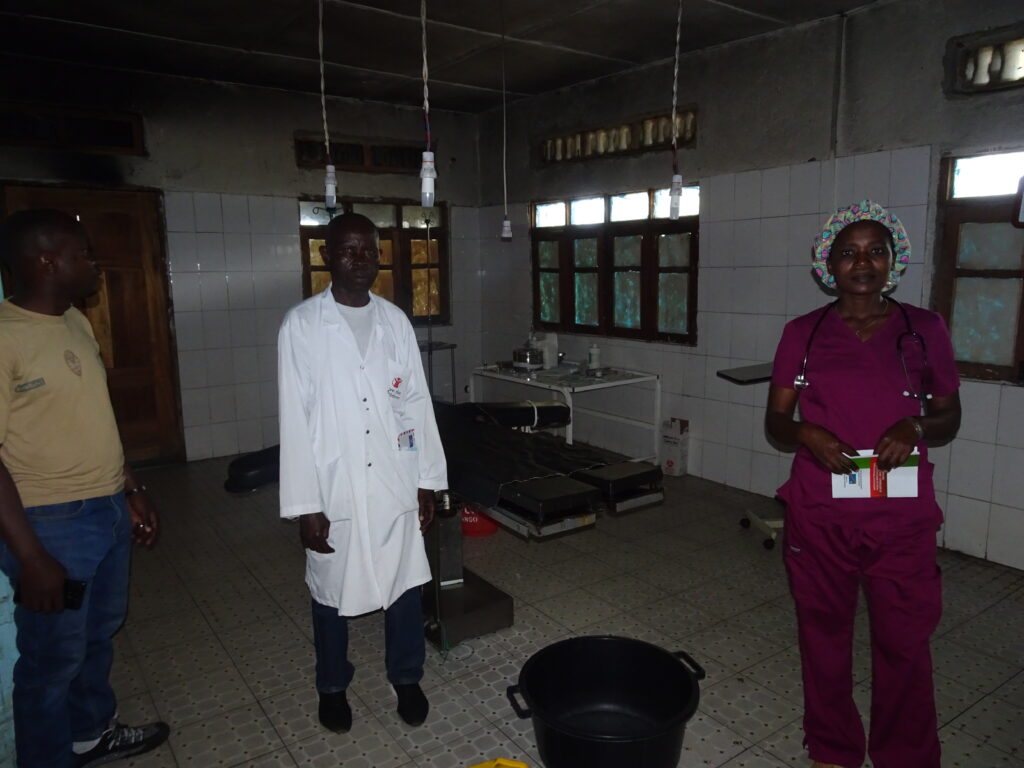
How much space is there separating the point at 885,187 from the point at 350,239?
9.25ft

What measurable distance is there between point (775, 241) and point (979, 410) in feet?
4.52

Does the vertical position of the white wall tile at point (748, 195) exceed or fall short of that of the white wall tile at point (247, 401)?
it exceeds it

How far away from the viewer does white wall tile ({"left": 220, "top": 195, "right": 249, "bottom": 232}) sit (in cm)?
494

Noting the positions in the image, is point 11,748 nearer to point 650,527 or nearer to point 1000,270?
Answer: point 650,527

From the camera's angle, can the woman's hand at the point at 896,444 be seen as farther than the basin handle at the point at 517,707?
No

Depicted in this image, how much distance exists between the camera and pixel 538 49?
13.8 feet

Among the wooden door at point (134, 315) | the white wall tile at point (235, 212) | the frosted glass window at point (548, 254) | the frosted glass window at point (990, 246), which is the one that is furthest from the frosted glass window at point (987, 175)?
the wooden door at point (134, 315)

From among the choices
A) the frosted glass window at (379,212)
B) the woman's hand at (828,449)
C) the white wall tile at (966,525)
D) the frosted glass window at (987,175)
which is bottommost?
the white wall tile at (966,525)

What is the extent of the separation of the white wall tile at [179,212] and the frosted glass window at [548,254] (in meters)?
2.55

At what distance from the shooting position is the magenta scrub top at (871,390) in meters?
1.65

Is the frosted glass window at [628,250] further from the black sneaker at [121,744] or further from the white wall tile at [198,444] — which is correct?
the black sneaker at [121,744]

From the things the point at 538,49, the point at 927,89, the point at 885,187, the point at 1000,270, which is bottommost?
the point at 1000,270

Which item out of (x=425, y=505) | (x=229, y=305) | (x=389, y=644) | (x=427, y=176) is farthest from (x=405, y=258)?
(x=389, y=644)

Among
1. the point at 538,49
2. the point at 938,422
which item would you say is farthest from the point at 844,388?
the point at 538,49
